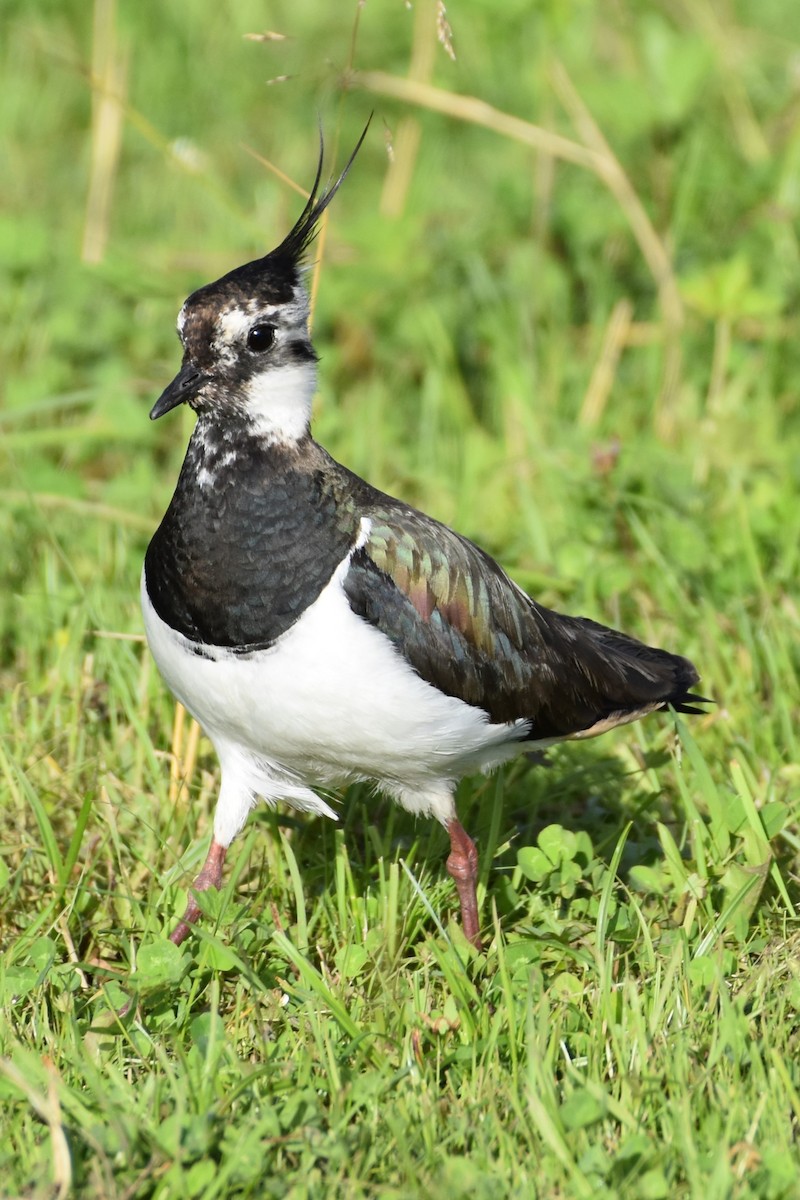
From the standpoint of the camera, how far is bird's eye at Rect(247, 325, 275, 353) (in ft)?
12.8

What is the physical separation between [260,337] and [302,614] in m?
0.76

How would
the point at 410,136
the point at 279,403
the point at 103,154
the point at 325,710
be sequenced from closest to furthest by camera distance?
the point at 325,710 < the point at 279,403 < the point at 103,154 < the point at 410,136

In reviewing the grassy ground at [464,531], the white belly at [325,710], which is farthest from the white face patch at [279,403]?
the grassy ground at [464,531]

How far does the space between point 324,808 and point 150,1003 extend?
718 millimetres

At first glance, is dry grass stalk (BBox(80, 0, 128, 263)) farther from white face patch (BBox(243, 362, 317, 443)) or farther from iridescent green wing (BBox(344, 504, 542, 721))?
iridescent green wing (BBox(344, 504, 542, 721))

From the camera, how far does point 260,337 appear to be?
3.92 meters

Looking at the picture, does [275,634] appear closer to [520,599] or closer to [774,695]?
[520,599]

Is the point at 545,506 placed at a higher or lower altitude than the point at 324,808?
higher

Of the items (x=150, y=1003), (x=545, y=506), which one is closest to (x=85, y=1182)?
(x=150, y=1003)

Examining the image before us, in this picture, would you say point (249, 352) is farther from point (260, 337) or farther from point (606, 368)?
point (606, 368)

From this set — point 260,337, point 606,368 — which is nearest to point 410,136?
point 606,368

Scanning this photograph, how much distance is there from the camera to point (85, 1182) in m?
3.04

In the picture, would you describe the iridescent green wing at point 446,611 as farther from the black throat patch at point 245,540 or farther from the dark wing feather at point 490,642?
the black throat patch at point 245,540

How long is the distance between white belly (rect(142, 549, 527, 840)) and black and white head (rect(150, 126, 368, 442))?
0.49m
